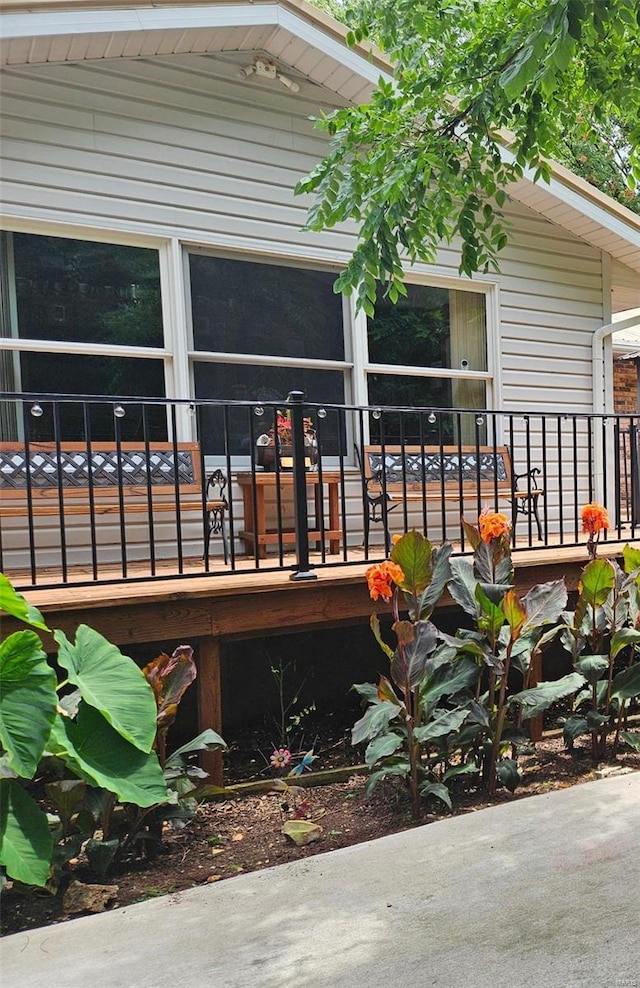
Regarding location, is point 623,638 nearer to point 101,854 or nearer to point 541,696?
point 541,696

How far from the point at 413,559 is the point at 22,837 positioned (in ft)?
5.53

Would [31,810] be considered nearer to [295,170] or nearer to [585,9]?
[585,9]

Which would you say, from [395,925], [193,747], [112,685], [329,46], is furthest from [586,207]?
[395,925]

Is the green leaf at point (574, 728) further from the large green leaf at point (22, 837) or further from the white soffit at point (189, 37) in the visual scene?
the white soffit at point (189, 37)

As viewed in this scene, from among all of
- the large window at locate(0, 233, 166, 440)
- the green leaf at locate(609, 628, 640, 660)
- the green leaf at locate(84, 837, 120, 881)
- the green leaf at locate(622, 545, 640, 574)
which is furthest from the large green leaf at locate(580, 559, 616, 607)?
the large window at locate(0, 233, 166, 440)

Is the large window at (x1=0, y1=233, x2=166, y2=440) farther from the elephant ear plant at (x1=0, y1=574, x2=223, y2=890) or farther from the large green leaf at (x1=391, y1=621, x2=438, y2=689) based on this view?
the large green leaf at (x1=391, y1=621, x2=438, y2=689)

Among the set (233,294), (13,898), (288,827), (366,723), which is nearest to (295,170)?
(233,294)

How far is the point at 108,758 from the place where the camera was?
7.20ft

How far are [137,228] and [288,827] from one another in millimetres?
3591

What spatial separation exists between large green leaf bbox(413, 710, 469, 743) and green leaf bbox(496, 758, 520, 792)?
13.4 inches

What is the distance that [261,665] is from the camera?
404 centimetres

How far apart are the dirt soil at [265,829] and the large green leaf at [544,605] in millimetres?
740

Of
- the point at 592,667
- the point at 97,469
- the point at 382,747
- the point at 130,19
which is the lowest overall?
the point at 382,747

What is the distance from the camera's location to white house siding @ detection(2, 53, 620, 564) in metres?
4.23
